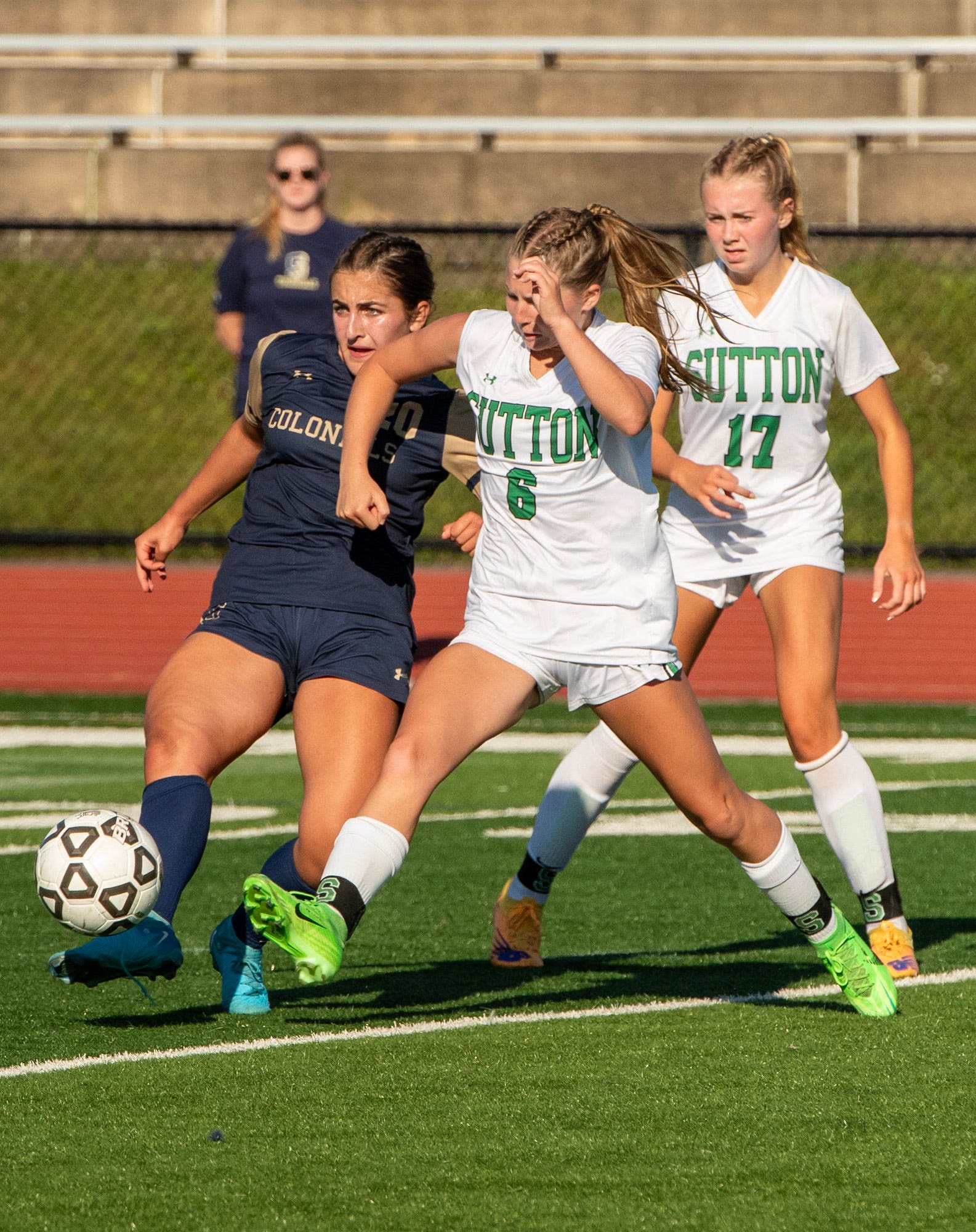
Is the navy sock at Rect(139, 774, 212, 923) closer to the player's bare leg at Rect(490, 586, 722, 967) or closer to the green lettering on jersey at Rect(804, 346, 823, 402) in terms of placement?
the player's bare leg at Rect(490, 586, 722, 967)

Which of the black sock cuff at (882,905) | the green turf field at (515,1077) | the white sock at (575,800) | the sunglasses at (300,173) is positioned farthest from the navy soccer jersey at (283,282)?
the black sock cuff at (882,905)

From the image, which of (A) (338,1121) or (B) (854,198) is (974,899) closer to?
(A) (338,1121)

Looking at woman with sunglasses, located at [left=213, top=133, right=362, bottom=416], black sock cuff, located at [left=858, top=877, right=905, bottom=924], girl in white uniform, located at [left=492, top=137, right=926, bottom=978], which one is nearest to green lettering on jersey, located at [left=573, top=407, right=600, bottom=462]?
girl in white uniform, located at [left=492, top=137, right=926, bottom=978]

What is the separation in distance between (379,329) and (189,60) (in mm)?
14731

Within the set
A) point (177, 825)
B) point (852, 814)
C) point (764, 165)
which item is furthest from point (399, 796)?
point (764, 165)

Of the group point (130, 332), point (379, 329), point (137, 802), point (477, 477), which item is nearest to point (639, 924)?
point (477, 477)

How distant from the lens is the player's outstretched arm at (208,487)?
194 inches

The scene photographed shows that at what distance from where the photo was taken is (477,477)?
15.7 feet

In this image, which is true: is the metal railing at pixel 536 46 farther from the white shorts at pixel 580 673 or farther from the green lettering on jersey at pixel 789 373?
the white shorts at pixel 580 673

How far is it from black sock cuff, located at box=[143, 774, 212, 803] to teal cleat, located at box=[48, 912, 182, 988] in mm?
367

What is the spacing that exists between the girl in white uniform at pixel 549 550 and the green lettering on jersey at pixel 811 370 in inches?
36.1

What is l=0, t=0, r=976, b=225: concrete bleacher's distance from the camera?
16844mm

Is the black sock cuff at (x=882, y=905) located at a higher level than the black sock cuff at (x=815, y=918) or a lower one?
lower

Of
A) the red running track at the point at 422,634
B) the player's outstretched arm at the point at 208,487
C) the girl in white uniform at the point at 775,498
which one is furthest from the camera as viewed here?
the red running track at the point at 422,634
